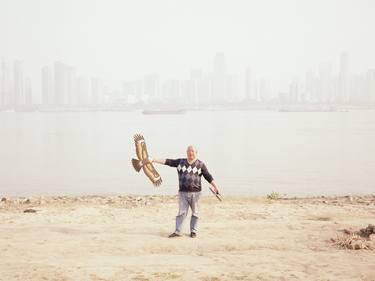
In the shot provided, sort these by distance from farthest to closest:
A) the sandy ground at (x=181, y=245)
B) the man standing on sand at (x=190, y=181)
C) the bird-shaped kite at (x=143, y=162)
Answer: the bird-shaped kite at (x=143, y=162) → the man standing on sand at (x=190, y=181) → the sandy ground at (x=181, y=245)

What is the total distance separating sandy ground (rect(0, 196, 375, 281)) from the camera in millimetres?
8555

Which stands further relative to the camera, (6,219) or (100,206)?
(100,206)

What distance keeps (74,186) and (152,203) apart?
1440 centimetres

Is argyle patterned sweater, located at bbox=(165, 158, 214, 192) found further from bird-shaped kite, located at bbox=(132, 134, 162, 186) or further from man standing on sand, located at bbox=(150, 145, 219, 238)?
bird-shaped kite, located at bbox=(132, 134, 162, 186)

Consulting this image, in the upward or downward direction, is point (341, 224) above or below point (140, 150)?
below

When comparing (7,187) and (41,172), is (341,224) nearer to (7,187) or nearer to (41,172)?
(7,187)

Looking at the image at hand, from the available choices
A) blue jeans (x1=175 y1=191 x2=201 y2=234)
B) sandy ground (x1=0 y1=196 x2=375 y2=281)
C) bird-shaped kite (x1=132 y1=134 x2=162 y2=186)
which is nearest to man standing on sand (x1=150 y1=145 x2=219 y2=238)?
blue jeans (x1=175 y1=191 x2=201 y2=234)

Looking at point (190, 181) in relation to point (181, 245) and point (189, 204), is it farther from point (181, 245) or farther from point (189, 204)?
point (181, 245)

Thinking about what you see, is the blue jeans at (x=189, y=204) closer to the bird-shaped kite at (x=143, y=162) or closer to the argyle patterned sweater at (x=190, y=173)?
the argyle patterned sweater at (x=190, y=173)

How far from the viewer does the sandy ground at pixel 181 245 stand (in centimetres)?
855

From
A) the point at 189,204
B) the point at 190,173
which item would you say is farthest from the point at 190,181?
the point at 189,204

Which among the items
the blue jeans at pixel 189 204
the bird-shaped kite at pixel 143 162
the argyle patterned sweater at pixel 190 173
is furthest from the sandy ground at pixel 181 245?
the bird-shaped kite at pixel 143 162

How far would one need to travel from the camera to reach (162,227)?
12.2 meters

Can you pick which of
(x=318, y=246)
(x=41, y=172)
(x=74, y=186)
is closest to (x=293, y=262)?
(x=318, y=246)
